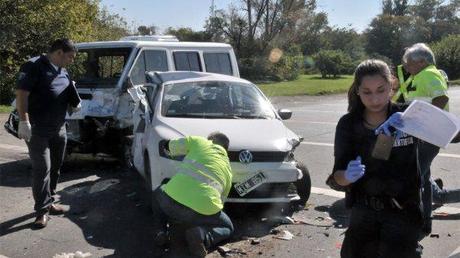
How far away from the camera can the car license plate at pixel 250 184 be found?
18.6 ft

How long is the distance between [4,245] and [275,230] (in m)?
2.68

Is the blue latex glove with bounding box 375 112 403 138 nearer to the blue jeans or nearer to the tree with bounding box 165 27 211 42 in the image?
the blue jeans

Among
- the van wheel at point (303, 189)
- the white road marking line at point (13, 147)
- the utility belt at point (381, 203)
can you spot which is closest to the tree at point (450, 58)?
the white road marking line at point (13, 147)

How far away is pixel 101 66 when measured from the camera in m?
10.0

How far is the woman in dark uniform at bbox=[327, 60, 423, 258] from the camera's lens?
281cm

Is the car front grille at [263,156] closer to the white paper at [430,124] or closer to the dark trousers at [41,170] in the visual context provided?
the dark trousers at [41,170]

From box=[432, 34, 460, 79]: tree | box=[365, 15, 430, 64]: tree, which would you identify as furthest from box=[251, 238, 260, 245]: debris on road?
box=[365, 15, 430, 64]: tree

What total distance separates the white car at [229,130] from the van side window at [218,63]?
2.44 m

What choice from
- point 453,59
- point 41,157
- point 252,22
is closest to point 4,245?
point 41,157

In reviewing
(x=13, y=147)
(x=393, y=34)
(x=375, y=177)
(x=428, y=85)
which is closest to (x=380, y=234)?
(x=375, y=177)

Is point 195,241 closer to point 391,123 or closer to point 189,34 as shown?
point 391,123

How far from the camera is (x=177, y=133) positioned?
242 inches

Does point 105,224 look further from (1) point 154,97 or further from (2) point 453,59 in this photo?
(2) point 453,59

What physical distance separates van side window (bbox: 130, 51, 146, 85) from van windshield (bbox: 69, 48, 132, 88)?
0.81 feet
